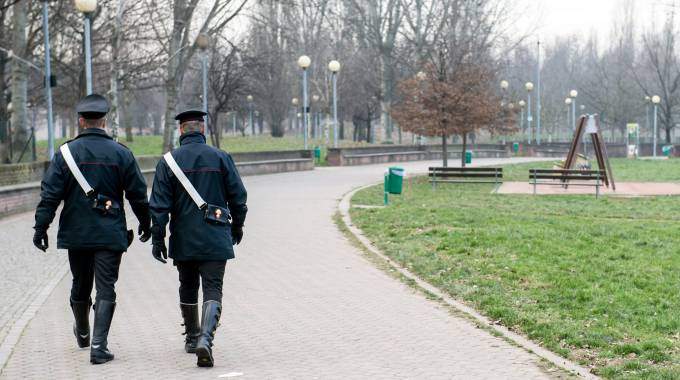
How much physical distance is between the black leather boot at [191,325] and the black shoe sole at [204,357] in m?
0.31

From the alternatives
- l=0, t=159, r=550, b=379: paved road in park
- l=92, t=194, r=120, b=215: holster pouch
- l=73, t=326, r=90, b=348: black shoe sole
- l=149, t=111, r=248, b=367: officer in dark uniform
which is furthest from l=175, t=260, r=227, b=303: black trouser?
l=73, t=326, r=90, b=348: black shoe sole

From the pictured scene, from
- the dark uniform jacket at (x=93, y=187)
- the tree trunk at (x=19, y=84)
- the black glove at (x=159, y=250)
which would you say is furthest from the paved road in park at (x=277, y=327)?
the tree trunk at (x=19, y=84)

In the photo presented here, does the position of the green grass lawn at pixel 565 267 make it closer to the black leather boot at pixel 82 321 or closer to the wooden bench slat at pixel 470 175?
the black leather boot at pixel 82 321

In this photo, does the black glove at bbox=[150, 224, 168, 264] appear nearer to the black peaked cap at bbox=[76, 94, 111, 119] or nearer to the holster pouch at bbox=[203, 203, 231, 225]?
the holster pouch at bbox=[203, 203, 231, 225]

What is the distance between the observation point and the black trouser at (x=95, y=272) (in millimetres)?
6238

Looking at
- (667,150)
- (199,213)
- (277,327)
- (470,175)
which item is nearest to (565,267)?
(277,327)

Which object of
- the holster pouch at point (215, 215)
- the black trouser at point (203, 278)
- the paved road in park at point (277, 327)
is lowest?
the paved road in park at point (277, 327)

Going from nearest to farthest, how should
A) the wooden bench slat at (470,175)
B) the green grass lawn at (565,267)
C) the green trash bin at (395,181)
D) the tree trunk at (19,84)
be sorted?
the green grass lawn at (565,267) → the green trash bin at (395,181) → the wooden bench slat at (470,175) → the tree trunk at (19,84)

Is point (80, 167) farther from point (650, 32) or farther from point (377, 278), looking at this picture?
point (650, 32)

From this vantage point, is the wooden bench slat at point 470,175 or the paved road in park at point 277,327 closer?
the paved road in park at point 277,327

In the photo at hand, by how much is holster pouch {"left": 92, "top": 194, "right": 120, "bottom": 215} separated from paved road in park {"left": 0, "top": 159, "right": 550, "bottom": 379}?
3.28ft

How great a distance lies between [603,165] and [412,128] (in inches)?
267

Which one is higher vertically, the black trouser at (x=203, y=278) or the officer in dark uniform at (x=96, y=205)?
the officer in dark uniform at (x=96, y=205)

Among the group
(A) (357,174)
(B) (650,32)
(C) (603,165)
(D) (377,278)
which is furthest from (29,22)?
(B) (650,32)
